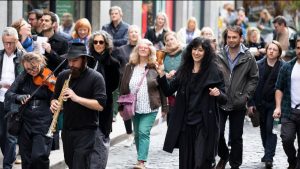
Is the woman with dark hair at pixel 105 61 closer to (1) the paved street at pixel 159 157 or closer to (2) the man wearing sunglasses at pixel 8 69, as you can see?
(2) the man wearing sunglasses at pixel 8 69

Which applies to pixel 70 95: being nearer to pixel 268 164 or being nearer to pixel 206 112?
pixel 206 112

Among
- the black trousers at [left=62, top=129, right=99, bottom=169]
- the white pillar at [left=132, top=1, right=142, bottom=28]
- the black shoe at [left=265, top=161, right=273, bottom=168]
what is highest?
the white pillar at [left=132, top=1, right=142, bottom=28]

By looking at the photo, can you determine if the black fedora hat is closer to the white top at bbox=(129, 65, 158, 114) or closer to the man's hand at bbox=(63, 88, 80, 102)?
the man's hand at bbox=(63, 88, 80, 102)

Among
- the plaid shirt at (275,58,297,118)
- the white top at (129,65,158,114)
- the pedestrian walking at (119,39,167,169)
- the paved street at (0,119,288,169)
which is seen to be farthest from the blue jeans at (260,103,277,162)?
the white top at (129,65,158,114)

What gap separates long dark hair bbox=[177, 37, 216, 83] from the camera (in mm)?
9273

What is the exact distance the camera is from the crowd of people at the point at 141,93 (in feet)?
28.6

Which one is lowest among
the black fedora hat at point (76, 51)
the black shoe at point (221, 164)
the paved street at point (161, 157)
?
the paved street at point (161, 157)

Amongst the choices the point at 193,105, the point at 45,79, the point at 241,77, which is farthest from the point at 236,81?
the point at 45,79

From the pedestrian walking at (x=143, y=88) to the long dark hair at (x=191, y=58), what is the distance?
7.25 ft

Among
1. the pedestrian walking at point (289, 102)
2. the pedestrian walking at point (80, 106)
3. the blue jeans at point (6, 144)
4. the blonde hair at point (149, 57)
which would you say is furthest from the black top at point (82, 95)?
the pedestrian walking at point (289, 102)

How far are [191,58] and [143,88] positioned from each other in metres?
2.42

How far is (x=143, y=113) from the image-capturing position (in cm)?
1171

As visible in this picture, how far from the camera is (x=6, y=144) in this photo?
35.3 ft

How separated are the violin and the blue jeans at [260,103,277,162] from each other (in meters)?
3.76
